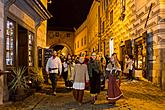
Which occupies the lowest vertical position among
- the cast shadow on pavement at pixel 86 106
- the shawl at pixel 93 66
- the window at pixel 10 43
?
the cast shadow on pavement at pixel 86 106

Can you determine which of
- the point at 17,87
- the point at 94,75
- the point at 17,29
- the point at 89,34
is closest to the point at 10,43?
the point at 17,29

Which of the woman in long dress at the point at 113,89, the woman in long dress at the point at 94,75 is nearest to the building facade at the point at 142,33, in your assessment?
the woman in long dress at the point at 113,89

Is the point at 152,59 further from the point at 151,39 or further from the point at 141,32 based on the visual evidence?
the point at 141,32

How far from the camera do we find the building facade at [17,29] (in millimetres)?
9367

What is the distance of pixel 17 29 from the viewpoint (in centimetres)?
1123

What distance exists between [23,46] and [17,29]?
2357 millimetres

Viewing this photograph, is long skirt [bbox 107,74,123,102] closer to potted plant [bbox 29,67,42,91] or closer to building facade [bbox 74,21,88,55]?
potted plant [bbox 29,67,42,91]

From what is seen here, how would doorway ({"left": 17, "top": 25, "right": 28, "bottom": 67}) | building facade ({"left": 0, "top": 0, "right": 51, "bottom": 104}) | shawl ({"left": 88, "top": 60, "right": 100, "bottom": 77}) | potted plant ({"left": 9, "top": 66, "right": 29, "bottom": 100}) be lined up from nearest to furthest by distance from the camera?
building facade ({"left": 0, "top": 0, "right": 51, "bottom": 104}) → potted plant ({"left": 9, "top": 66, "right": 29, "bottom": 100}) → shawl ({"left": 88, "top": 60, "right": 100, "bottom": 77}) → doorway ({"left": 17, "top": 25, "right": 28, "bottom": 67})

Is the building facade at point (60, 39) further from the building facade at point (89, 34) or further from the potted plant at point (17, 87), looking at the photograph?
the potted plant at point (17, 87)

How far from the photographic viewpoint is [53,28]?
5859 cm

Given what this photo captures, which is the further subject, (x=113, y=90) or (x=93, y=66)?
(x=93, y=66)

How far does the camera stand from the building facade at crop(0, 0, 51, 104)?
30.7ft

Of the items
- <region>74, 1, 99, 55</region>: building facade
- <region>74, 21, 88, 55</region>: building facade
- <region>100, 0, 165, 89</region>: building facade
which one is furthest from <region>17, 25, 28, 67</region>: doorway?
<region>74, 21, 88, 55</region>: building facade

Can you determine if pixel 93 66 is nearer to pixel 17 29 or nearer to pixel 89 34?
pixel 17 29
